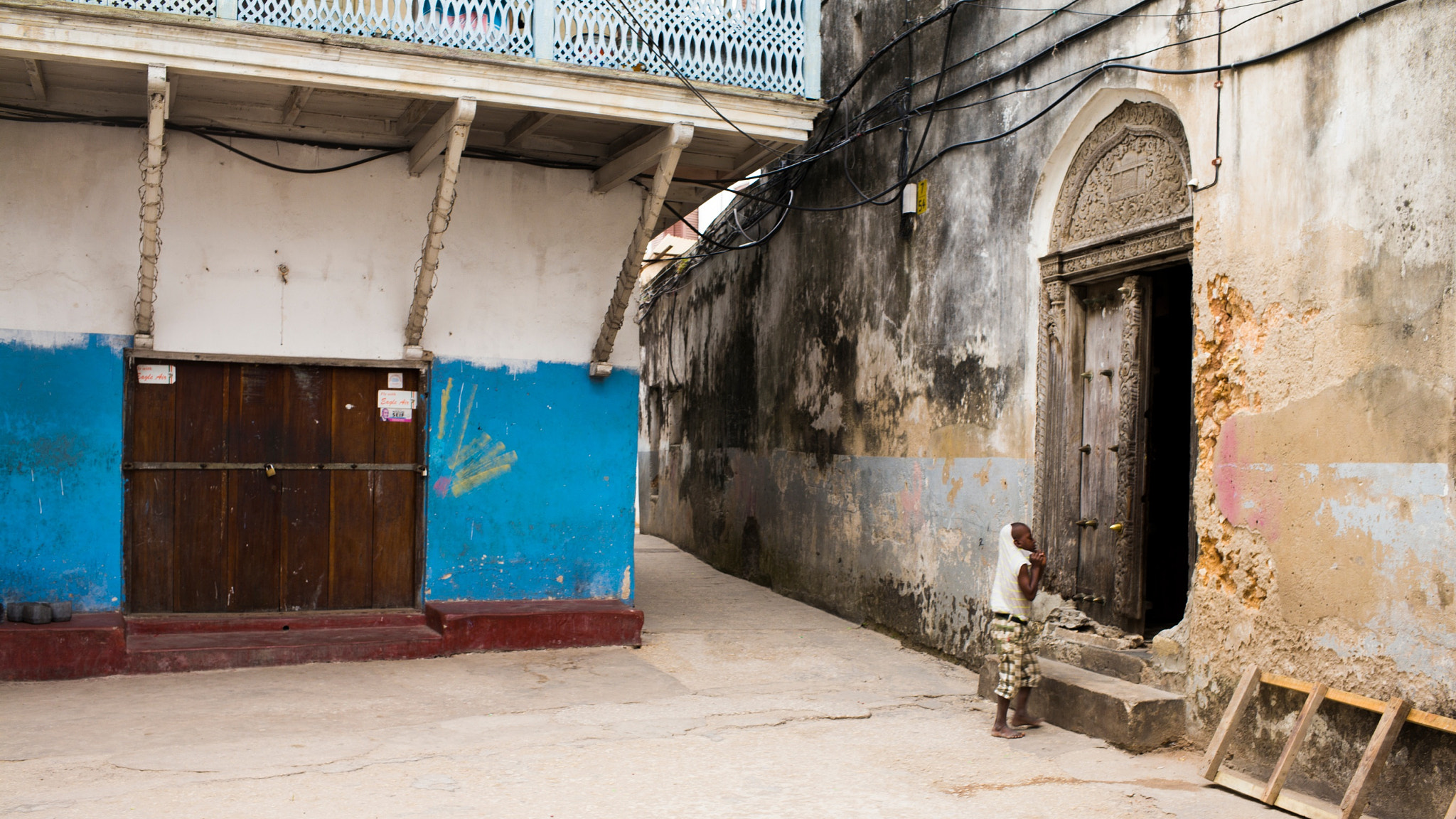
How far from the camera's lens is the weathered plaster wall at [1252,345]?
4.66 meters

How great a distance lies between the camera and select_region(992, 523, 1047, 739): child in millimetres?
5910

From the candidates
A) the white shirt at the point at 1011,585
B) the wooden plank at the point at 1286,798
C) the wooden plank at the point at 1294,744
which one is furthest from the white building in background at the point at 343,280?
the wooden plank at the point at 1294,744

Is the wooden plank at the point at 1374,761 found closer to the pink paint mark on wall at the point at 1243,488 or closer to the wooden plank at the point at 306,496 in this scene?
the pink paint mark on wall at the point at 1243,488

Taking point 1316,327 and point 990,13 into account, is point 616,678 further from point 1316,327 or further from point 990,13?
point 990,13

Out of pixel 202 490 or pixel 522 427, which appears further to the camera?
pixel 522 427

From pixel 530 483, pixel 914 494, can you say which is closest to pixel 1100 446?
pixel 914 494

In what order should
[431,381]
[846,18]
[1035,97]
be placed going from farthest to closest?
[846,18] → [431,381] → [1035,97]

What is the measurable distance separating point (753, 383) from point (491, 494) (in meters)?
4.16

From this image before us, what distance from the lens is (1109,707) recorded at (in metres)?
5.81

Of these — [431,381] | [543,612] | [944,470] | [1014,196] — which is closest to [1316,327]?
[1014,196]

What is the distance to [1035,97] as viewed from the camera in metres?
7.18

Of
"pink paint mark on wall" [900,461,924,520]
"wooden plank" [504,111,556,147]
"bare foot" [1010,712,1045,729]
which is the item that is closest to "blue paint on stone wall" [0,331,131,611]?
"wooden plank" [504,111,556,147]

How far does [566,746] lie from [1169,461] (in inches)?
156

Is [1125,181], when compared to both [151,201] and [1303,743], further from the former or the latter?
[151,201]
